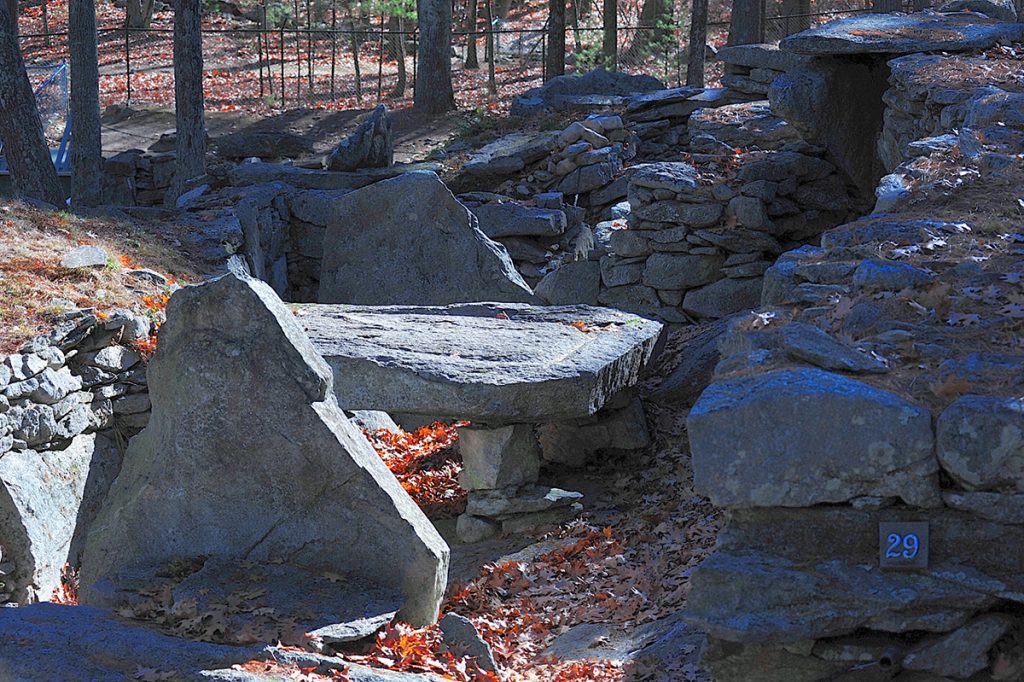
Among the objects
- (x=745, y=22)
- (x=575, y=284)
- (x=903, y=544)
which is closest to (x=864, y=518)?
(x=903, y=544)

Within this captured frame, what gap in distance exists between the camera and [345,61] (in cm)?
2891

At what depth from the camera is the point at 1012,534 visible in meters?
3.54

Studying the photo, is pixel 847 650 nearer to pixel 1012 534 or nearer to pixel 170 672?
pixel 1012 534

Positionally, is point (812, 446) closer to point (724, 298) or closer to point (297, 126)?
point (724, 298)

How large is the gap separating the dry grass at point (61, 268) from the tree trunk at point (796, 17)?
49.5 ft

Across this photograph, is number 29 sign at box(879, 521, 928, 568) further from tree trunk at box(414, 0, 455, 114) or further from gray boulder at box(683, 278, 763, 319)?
tree trunk at box(414, 0, 455, 114)

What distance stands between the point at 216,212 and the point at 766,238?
18.7 feet

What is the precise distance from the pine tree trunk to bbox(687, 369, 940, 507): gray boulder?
13.3 meters

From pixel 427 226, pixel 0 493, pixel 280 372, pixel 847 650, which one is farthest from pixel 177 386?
pixel 427 226

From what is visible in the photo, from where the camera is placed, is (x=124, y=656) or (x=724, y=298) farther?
(x=724, y=298)

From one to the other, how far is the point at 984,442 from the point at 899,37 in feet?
26.6

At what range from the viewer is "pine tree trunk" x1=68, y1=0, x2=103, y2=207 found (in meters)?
15.1

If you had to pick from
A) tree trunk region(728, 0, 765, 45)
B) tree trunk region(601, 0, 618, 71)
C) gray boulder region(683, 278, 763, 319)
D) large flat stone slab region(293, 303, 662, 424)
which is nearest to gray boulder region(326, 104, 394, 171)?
gray boulder region(683, 278, 763, 319)

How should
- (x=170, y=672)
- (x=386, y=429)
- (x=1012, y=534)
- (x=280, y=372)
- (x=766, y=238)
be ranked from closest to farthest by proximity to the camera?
(x=1012, y=534)
(x=170, y=672)
(x=280, y=372)
(x=386, y=429)
(x=766, y=238)
